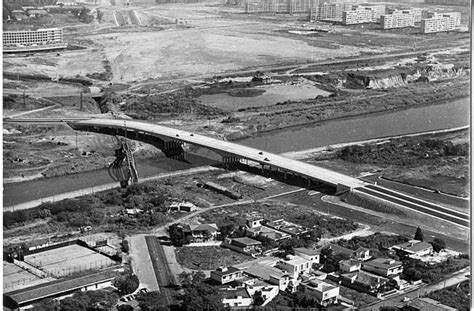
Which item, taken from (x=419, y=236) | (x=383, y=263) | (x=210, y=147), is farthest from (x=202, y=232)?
(x=419, y=236)

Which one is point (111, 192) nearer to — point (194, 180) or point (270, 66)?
point (194, 180)

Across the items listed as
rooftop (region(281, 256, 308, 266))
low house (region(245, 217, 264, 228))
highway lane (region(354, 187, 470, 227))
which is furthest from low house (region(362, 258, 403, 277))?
low house (region(245, 217, 264, 228))

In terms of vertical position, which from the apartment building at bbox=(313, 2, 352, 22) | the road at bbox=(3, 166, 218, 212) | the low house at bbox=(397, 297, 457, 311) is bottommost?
the low house at bbox=(397, 297, 457, 311)

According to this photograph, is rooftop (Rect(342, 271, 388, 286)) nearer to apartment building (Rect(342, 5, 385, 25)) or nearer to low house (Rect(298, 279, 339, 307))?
low house (Rect(298, 279, 339, 307))

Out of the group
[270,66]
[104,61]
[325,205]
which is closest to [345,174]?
[325,205]

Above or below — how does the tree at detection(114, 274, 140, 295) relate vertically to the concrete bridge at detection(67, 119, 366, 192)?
below

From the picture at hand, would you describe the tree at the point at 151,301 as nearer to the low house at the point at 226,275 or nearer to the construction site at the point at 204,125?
the construction site at the point at 204,125
